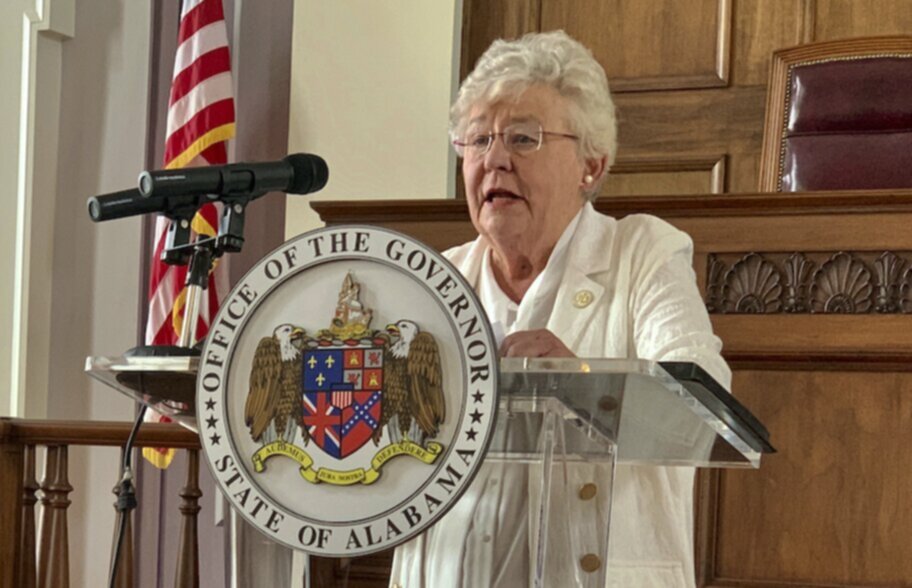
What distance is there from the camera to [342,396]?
1.27 meters

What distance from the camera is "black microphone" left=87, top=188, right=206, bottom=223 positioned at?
4.80 ft

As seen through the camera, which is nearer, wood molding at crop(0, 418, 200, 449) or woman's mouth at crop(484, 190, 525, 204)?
woman's mouth at crop(484, 190, 525, 204)

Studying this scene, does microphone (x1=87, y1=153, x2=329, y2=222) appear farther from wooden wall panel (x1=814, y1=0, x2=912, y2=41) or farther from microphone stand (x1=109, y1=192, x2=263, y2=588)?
wooden wall panel (x1=814, y1=0, x2=912, y2=41)

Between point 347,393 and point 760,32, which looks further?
point 760,32

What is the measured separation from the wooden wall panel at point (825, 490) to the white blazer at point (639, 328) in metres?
0.86

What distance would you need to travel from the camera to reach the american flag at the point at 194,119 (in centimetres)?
440

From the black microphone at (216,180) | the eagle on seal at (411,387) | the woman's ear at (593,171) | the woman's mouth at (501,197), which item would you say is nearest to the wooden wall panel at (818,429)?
the woman's ear at (593,171)

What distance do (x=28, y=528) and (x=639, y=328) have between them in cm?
143

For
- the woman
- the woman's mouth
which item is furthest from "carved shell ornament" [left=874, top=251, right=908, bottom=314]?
the woman's mouth

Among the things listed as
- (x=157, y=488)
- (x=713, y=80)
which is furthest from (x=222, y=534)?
(x=713, y=80)

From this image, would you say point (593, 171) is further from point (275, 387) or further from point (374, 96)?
point (374, 96)

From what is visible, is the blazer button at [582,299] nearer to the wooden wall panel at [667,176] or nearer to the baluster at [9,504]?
the baluster at [9,504]

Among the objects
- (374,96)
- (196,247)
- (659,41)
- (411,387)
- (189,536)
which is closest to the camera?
(411,387)

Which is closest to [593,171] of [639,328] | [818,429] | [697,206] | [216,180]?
[639,328]
